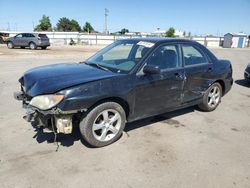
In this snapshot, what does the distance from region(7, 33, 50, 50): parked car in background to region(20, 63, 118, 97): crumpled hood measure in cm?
2220

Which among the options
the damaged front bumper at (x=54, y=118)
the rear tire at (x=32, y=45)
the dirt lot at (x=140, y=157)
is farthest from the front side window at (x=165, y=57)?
the rear tire at (x=32, y=45)

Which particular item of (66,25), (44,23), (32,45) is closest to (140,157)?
(32,45)

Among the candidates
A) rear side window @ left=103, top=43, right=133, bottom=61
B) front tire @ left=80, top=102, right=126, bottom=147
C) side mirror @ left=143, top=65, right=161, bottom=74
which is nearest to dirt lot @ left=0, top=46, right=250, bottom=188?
front tire @ left=80, top=102, right=126, bottom=147

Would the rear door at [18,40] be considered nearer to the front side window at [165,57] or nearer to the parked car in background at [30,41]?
the parked car in background at [30,41]

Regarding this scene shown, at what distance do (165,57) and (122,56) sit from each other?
0.87 meters

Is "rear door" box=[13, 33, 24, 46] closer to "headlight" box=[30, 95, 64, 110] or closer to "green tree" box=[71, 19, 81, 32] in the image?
"headlight" box=[30, 95, 64, 110]

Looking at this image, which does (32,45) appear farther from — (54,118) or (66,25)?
(66,25)

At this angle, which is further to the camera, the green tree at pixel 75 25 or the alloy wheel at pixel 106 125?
the green tree at pixel 75 25

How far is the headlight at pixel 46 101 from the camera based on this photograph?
10.4 feet

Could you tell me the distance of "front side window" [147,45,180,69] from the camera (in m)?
4.14

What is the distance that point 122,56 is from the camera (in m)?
A: 4.72

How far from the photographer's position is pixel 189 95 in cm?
484

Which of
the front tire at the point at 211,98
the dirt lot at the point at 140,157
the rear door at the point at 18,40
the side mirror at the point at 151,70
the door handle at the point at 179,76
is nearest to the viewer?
the dirt lot at the point at 140,157

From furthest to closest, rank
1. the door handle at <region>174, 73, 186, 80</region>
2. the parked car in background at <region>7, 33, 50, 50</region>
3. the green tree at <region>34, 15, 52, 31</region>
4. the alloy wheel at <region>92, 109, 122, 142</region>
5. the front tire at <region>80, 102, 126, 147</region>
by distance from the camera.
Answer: the green tree at <region>34, 15, 52, 31</region> < the parked car in background at <region>7, 33, 50, 50</region> < the door handle at <region>174, 73, 186, 80</region> < the alloy wheel at <region>92, 109, 122, 142</region> < the front tire at <region>80, 102, 126, 147</region>
